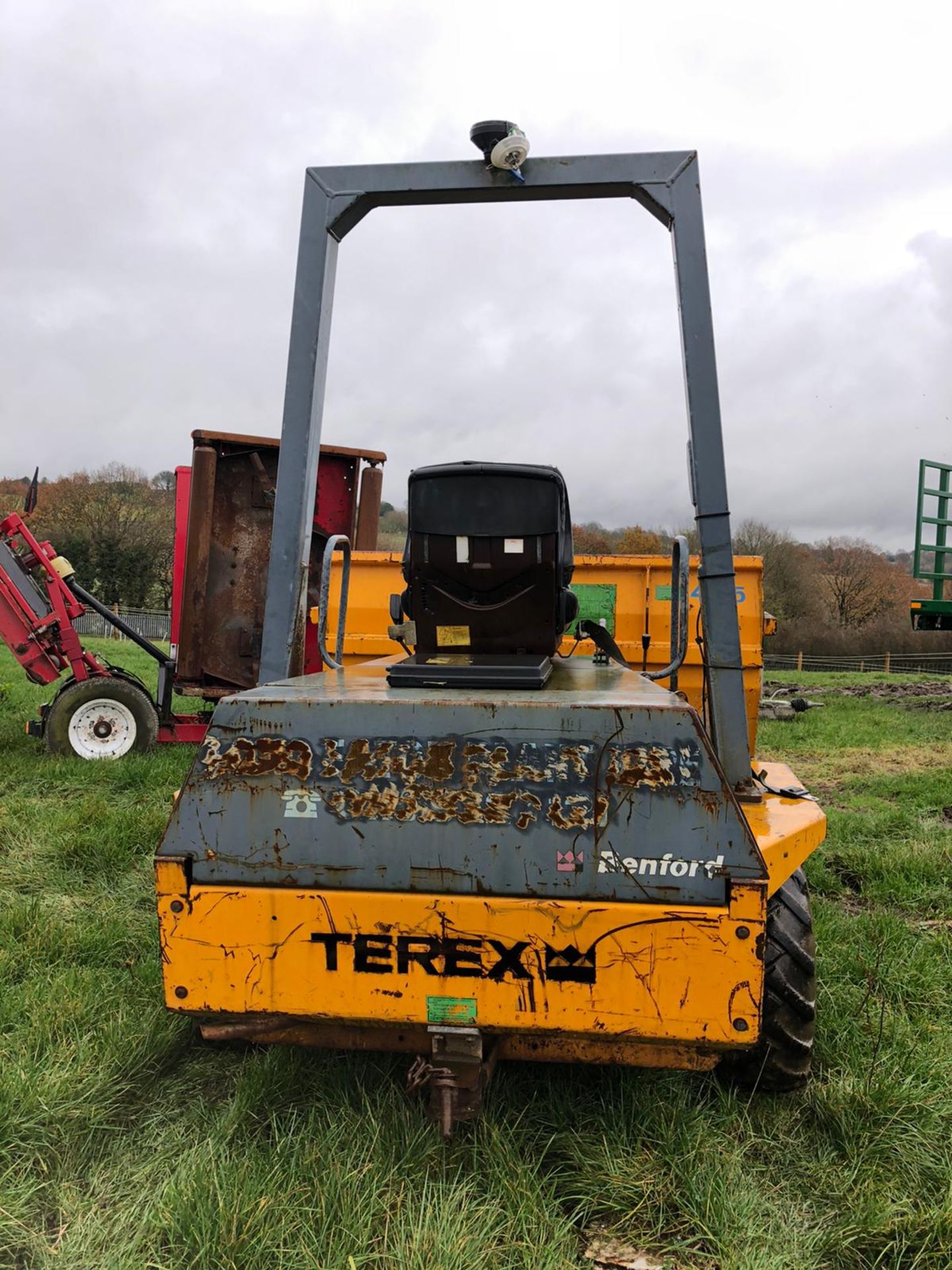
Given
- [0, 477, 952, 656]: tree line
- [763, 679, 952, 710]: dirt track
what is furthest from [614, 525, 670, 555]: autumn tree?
[763, 679, 952, 710]: dirt track

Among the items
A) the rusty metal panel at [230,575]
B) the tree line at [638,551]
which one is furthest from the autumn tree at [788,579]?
the rusty metal panel at [230,575]

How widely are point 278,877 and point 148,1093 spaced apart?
1069 mm

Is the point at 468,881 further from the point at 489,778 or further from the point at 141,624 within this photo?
the point at 141,624

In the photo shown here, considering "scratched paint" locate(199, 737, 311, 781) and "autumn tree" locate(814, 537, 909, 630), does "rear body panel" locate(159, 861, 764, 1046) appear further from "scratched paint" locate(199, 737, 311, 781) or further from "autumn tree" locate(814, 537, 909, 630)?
"autumn tree" locate(814, 537, 909, 630)

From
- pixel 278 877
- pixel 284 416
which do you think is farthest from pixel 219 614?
pixel 278 877

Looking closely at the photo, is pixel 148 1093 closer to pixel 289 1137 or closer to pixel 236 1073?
pixel 236 1073

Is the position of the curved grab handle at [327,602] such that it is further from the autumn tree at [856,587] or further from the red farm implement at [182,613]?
the autumn tree at [856,587]

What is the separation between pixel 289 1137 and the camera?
2533 mm

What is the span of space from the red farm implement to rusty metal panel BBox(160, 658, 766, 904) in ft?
19.1

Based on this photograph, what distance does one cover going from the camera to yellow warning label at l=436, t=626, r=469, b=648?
10.1 feet

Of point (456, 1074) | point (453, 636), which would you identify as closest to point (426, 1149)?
point (456, 1074)

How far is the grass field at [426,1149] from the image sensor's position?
222cm

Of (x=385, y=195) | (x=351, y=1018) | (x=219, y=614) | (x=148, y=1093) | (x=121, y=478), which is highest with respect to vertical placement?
(x=121, y=478)

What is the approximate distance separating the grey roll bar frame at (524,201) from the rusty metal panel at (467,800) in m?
0.76
